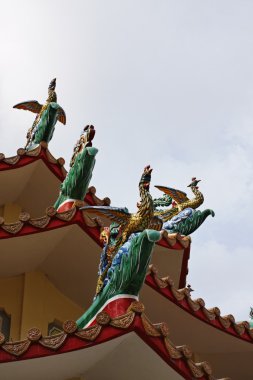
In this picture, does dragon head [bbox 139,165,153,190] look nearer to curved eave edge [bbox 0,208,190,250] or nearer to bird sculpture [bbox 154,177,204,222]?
curved eave edge [bbox 0,208,190,250]

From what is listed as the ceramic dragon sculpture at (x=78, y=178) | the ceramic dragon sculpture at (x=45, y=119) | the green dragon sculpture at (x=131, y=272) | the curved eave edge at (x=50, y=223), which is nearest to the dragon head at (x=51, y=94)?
the ceramic dragon sculpture at (x=45, y=119)

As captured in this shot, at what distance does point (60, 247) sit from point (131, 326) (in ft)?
10.6

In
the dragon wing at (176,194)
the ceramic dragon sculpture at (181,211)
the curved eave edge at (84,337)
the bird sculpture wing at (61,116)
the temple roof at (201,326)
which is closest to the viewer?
the curved eave edge at (84,337)

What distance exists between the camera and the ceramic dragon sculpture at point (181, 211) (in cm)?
1315

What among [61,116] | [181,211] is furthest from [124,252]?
[61,116]

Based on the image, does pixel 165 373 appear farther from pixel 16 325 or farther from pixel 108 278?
pixel 16 325

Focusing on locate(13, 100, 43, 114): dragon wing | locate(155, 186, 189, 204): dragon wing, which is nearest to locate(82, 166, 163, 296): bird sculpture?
locate(155, 186, 189, 204): dragon wing

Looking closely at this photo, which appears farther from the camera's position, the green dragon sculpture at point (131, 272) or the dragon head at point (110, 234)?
the dragon head at point (110, 234)

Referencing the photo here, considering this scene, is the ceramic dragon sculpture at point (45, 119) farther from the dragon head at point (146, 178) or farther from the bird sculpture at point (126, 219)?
the bird sculpture at point (126, 219)

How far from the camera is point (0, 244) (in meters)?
10.4

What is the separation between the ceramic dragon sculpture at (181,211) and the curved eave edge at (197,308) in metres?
2.27

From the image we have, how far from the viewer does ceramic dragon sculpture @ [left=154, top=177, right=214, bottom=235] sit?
13148 millimetres

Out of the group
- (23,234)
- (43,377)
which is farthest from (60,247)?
(43,377)

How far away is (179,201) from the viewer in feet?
45.1
